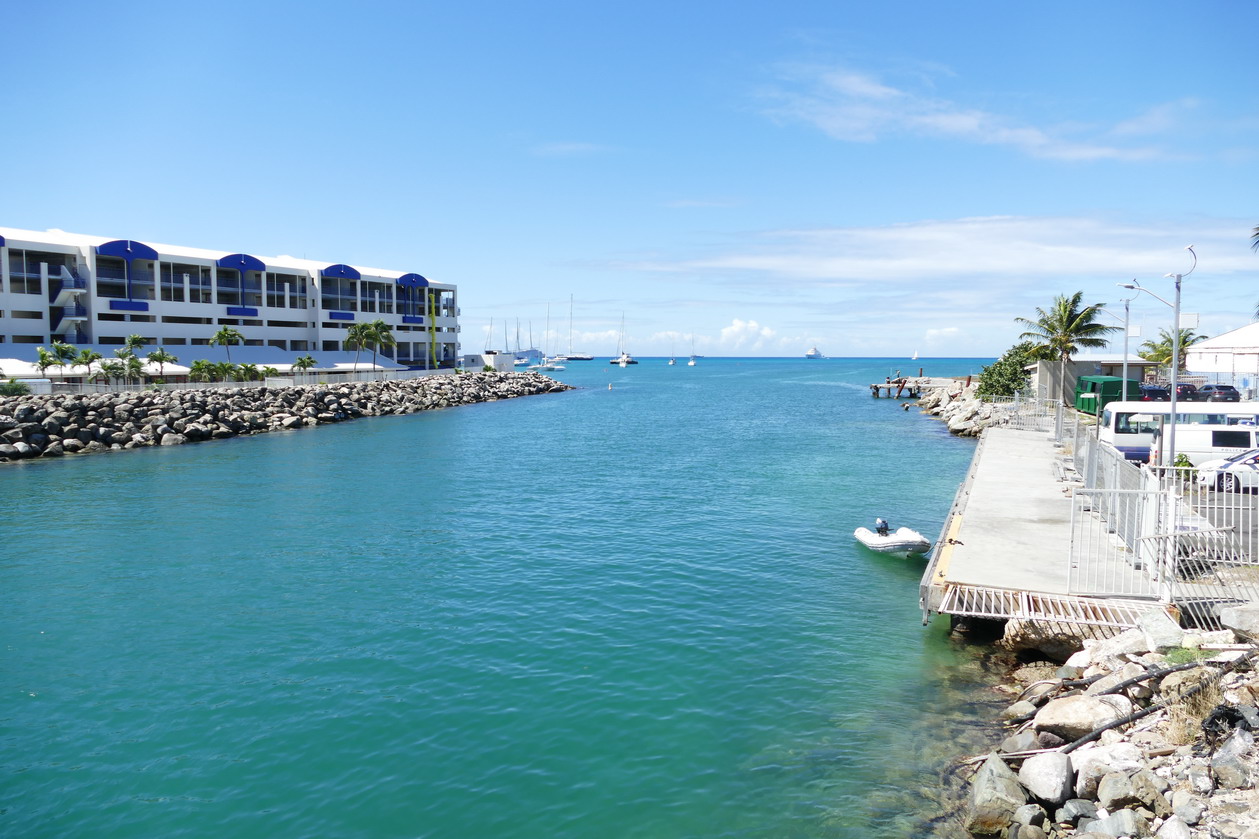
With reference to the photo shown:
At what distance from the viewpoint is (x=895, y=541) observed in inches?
915

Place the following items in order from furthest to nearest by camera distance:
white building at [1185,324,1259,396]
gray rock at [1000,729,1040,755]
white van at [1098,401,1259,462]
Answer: white building at [1185,324,1259,396] < white van at [1098,401,1259,462] < gray rock at [1000,729,1040,755]

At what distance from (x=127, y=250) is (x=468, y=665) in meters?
78.0

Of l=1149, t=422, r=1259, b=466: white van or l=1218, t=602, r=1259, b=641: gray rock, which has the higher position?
l=1149, t=422, r=1259, b=466: white van

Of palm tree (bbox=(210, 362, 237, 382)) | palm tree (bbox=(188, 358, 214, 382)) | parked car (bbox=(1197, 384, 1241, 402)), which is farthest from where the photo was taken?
palm tree (bbox=(210, 362, 237, 382))

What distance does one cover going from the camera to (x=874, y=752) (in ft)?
40.3

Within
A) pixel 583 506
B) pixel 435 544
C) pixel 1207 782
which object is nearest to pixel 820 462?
pixel 583 506

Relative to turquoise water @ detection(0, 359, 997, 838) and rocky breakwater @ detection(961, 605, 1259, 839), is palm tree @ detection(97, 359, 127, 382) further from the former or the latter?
rocky breakwater @ detection(961, 605, 1259, 839)

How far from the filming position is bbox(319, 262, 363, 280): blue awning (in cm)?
9731

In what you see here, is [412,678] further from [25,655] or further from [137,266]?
[137,266]

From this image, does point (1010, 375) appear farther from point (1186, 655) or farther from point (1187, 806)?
point (1187, 806)

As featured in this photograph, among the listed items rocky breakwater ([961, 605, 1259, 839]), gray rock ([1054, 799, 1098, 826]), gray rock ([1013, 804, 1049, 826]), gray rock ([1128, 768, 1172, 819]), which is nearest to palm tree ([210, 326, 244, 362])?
rocky breakwater ([961, 605, 1259, 839])

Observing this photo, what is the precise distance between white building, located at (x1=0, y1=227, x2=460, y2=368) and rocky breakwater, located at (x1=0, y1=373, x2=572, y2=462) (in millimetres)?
18426

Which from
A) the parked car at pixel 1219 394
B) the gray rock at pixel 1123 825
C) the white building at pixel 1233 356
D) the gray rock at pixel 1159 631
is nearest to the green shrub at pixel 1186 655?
the gray rock at pixel 1159 631

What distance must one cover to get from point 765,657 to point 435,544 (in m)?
13.0
